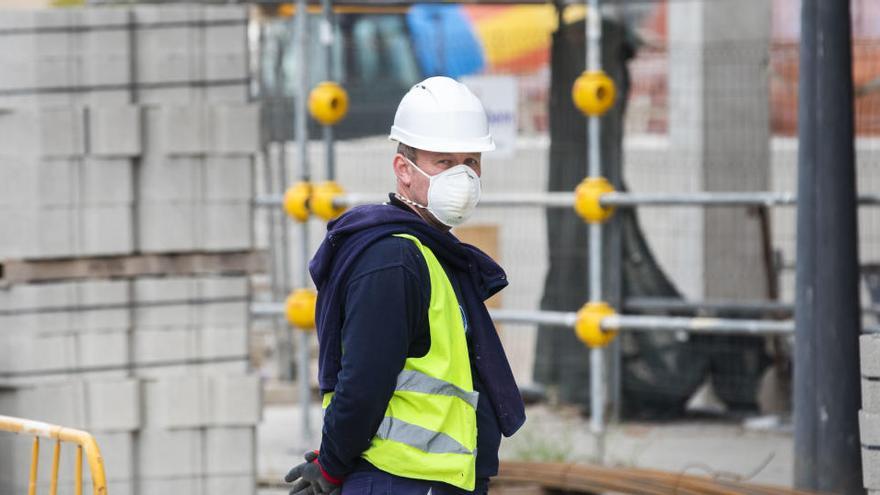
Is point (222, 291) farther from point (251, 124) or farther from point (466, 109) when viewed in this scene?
point (466, 109)

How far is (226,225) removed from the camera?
7.17 m

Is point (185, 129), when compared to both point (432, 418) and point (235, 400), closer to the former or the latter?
point (235, 400)

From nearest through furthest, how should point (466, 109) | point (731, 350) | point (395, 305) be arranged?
point (395, 305) < point (466, 109) < point (731, 350)

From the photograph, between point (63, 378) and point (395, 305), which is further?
point (63, 378)

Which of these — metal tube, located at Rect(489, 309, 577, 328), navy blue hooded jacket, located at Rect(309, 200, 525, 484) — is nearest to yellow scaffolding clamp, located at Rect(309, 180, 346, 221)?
metal tube, located at Rect(489, 309, 577, 328)

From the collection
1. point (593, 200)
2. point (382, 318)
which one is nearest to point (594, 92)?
point (593, 200)

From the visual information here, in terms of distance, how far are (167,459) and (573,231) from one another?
4177 mm

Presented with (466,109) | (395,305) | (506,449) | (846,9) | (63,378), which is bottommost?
(506,449)

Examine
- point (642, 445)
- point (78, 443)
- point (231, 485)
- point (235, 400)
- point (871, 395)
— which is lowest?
point (642, 445)

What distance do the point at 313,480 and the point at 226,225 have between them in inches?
141

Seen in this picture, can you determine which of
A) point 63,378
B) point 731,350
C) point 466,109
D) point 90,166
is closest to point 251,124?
point 90,166

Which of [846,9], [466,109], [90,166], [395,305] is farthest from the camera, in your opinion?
[90,166]

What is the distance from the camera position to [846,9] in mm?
6543

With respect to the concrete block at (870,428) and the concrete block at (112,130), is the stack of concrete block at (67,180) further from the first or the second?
the concrete block at (870,428)
